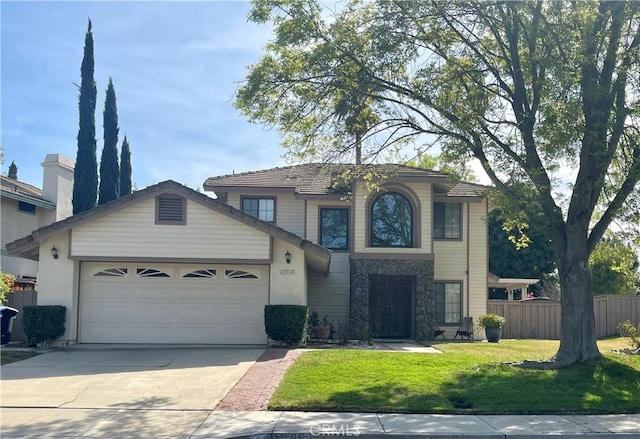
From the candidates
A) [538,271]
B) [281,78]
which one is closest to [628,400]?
[281,78]

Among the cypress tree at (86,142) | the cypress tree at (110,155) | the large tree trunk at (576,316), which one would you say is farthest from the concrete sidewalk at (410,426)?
the cypress tree at (110,155)

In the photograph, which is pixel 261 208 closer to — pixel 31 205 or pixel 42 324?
pixel 42 324

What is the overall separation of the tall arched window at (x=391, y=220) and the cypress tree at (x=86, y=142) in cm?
1473

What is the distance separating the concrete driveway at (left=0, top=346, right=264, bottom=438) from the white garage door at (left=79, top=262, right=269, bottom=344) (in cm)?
109

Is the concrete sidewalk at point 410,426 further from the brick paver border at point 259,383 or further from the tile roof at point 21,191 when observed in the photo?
the tile roof at point 21,191

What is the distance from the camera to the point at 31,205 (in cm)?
2727

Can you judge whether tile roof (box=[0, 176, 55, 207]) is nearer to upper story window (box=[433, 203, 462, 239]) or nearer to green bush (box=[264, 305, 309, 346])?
green bush (box=[264, 305, 309, 346])

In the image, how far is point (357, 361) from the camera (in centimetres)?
1363

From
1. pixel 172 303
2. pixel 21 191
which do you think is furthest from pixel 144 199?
pixel 21 191

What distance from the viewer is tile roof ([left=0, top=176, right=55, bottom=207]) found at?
992 inches

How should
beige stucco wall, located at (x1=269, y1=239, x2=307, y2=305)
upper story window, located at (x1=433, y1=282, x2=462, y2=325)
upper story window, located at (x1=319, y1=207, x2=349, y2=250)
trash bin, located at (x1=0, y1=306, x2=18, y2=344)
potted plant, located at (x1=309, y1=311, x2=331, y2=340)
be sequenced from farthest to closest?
upper story window, located at (x1=433, y1=282, x2=462, y2=325)
upper story window, located at (x1=319, y1=207, x2=349, y2=250)
potted plant, located at (x1=309, y1=311, x2=331, y2=340)
beige stucco wall, located at (x1=269, y1=239, x2=307, y2=305)
trash bin, located at (x1=0, y1=306, x2=18, y2=344)

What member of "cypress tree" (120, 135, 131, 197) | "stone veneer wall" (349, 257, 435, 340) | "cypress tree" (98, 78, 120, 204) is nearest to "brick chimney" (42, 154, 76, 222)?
"cypress tree" (98, 78, 120, 204)

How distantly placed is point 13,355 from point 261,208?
1002 centimetres

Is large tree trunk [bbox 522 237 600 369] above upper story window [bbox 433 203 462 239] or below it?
below
